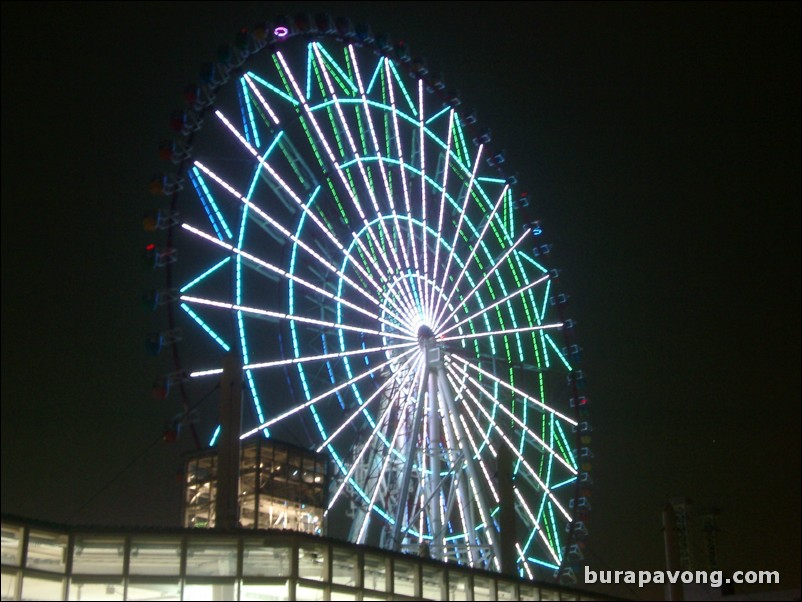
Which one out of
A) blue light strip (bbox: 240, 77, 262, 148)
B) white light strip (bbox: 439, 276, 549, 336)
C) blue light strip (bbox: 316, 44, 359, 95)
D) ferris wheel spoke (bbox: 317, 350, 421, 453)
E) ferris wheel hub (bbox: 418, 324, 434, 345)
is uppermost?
blue light strip (bbox: 316, 44, 359, 95)

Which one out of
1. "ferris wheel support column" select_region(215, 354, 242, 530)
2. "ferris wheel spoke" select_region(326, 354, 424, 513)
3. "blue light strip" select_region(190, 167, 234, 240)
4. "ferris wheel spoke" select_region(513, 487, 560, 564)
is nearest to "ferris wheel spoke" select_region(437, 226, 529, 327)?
"ferris wheel spoke" select_region(326, 354, 424, 513)

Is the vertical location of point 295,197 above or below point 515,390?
above

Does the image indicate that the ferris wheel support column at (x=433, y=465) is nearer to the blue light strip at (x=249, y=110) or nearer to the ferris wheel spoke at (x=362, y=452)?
the ferris wheel spoke at (x=362, y=452)

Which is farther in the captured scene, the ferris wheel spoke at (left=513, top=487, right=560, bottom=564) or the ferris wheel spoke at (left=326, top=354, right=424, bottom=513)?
the ferris wheel spoke at (left=513, top=487, right=560, bottom=564)

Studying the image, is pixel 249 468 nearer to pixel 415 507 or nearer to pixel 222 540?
pixel 415 507

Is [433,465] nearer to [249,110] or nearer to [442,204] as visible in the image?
[442,204]

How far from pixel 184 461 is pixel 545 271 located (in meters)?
12.2

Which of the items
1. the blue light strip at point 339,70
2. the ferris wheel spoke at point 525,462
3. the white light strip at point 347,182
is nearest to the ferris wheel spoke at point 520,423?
the ferris wheel spoke at point 525,462

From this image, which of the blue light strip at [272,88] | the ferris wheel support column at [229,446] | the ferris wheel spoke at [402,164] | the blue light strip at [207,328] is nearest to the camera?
the ferris wheel support column at [229,446]

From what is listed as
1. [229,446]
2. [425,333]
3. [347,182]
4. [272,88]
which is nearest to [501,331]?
[425,333]

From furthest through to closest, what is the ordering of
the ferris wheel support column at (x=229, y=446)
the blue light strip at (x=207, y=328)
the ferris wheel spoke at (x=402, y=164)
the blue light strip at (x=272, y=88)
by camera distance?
the ferris wheel spoke at (x=402, y=164)
the blue light strip at (x=272, y=88)
the blue light strip at (x=207, y=328)
the ferris wheel support column at (x=229, y=446)

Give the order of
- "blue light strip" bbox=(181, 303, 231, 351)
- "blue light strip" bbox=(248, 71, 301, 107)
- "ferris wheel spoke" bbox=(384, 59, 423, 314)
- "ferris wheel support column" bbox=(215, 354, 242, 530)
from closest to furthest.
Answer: "ferris wheel support column" bbox=(215, 354, 242, 530)
"blue light strip" bbox=(181, 303, 231, 351)
"blue light strip" bbox=(248, 71, 301, 107)
"ferris wheel spoke" bbox=(384, 59, 423, 314)

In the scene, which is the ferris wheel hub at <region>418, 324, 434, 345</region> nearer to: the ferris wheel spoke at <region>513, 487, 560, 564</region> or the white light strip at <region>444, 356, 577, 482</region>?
the white light strip at <region>444, 356, 577, 482</region>

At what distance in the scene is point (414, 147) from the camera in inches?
1188
